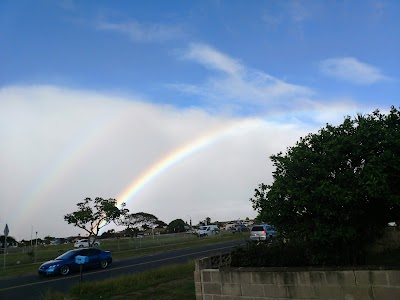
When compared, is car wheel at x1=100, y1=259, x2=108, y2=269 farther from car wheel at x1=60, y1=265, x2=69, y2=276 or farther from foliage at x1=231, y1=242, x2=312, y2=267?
foliage at x1=231, y1=242, x2=312, y2=267

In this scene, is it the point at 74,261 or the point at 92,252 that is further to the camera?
the point at 92,252

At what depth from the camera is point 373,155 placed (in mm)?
6516

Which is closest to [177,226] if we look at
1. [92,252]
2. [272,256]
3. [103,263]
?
[103,263]

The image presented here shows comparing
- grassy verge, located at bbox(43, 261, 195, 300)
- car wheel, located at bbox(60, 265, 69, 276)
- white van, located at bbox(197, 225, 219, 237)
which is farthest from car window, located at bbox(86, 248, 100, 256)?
white van, located at bbox(197, 225, 219, 237)

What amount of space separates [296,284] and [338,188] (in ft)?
6.38

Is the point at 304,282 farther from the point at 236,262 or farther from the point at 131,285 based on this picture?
the point at 131,285

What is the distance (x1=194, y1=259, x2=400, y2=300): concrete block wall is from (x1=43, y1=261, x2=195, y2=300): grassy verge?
6.82 ft

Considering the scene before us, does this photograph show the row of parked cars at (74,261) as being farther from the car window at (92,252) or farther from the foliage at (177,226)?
the foliage at (177,226)

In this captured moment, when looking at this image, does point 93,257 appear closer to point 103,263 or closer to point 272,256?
point 103,263

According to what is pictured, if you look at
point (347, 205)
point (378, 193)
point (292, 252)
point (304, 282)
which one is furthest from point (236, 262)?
point (378, 193)

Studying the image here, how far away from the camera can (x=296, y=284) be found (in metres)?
6.61

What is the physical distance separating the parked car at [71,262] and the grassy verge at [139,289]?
784cm

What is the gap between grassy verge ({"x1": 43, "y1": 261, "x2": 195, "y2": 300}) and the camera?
408 inches

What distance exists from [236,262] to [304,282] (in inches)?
112
